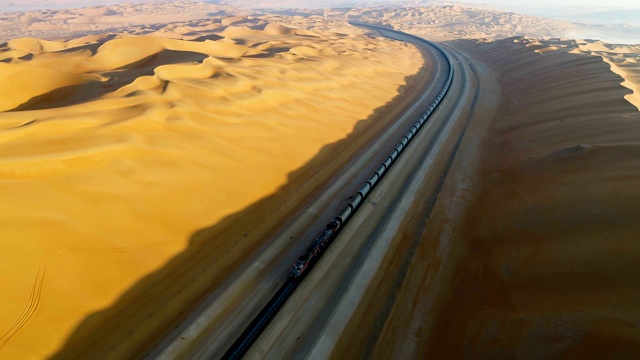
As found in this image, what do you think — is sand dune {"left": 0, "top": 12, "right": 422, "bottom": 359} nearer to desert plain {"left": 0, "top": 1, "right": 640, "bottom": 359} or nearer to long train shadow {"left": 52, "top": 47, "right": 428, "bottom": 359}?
desert plain {"left": 0, "top": 1, "right": 640, "bottom": 359}

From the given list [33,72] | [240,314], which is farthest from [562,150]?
[33,72]

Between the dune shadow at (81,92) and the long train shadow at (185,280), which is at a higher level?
the dune shadow at (81,92)

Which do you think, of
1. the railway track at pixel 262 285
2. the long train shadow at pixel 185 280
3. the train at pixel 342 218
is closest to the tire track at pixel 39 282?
the long train shadow at pixel 185 280

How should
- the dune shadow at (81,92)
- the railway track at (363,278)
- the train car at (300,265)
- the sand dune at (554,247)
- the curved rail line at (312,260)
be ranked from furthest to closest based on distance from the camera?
the dune shadow at (81,92) < the train car at (300,265) < the railway track at (363,278) < the curved rail line at (312,260) < the sand dune at (554,247)

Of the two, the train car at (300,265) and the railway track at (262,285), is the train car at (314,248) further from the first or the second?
the railway track at (262,285)

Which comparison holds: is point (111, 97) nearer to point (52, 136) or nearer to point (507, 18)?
point (52, 136)

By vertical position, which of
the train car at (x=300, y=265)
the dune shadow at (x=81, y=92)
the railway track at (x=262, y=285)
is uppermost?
the dune shadow at (x=81, y=92)

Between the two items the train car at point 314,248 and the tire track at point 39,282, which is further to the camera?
the train car at point 314,248
